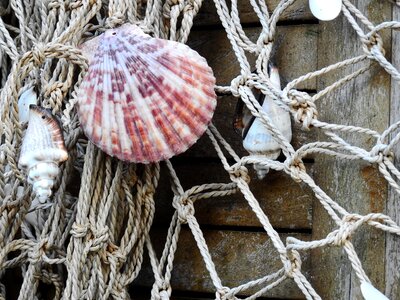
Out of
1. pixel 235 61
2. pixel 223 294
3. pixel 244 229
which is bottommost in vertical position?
pixel 223 294

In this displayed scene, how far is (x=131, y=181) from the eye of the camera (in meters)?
1.29

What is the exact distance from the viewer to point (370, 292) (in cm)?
116

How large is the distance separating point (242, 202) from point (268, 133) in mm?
138

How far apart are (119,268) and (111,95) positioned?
10.0 inches

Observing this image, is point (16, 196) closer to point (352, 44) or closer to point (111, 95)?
point (111, 95)

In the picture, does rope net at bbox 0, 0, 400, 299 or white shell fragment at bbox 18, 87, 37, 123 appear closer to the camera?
rope net at bbox 0, 0, 400, 299

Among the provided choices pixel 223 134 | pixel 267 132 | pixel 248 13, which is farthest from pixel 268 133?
pixel 248 13

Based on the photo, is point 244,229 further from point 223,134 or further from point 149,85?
point 149,85

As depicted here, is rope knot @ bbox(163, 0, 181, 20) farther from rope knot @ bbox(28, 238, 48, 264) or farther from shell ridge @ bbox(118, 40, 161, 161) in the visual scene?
rope knot @ bbox(28, 238, 48, 264)

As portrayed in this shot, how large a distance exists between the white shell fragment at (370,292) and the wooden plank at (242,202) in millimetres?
170

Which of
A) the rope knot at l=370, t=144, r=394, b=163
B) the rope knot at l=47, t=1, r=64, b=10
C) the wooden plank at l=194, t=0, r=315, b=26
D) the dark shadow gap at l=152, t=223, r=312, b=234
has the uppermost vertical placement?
the wooden plank at l=194, t=0, r=315, b=26

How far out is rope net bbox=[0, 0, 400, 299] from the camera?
1221 mm

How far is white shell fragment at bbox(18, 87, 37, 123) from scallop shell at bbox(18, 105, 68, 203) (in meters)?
0.13

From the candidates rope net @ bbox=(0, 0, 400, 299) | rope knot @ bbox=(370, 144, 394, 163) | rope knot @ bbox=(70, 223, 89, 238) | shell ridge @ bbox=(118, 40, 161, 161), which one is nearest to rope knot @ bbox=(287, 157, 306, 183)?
rope net @ bbox=(0, 0, 400, 299)
